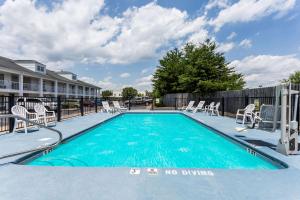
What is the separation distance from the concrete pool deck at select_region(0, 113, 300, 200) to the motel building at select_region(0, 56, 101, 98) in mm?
21444

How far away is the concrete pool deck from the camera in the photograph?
240 centimetres

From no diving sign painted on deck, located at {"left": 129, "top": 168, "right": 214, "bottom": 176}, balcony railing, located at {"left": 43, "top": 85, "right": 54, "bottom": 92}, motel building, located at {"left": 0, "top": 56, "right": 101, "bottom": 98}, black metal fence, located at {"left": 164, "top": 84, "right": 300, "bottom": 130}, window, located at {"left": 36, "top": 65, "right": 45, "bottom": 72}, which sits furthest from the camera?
balcony railing, located at {"left": 43, "top": 85, "right": 54, "bottom": 92}

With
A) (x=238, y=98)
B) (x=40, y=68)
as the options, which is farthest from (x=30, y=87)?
(x=238, y=98)

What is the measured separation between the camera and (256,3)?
1091 cm

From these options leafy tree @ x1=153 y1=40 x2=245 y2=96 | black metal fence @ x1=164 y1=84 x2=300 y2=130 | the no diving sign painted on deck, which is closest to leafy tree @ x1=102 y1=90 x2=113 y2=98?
black metal fence @ x1=164 y1=84 x2=300 y2=130

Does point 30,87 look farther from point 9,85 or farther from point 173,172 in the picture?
point 173,172

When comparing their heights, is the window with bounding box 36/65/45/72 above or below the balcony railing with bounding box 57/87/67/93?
above

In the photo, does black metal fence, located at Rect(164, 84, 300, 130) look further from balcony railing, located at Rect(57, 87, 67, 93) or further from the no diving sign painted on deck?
balcony railing, located at Rect(57, 87, 67, 93)

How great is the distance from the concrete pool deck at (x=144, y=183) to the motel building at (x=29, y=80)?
21444 millimetres

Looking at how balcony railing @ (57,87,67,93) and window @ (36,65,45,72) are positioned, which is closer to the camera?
window @ (36,65,45,72)

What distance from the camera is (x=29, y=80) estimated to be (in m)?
27.3

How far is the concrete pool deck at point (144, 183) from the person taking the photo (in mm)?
2396

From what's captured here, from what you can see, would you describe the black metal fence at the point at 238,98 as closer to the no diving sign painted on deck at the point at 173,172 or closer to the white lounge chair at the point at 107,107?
the no diving sign painted on deck at the point at 173,172

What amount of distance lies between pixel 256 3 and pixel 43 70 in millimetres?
29550
